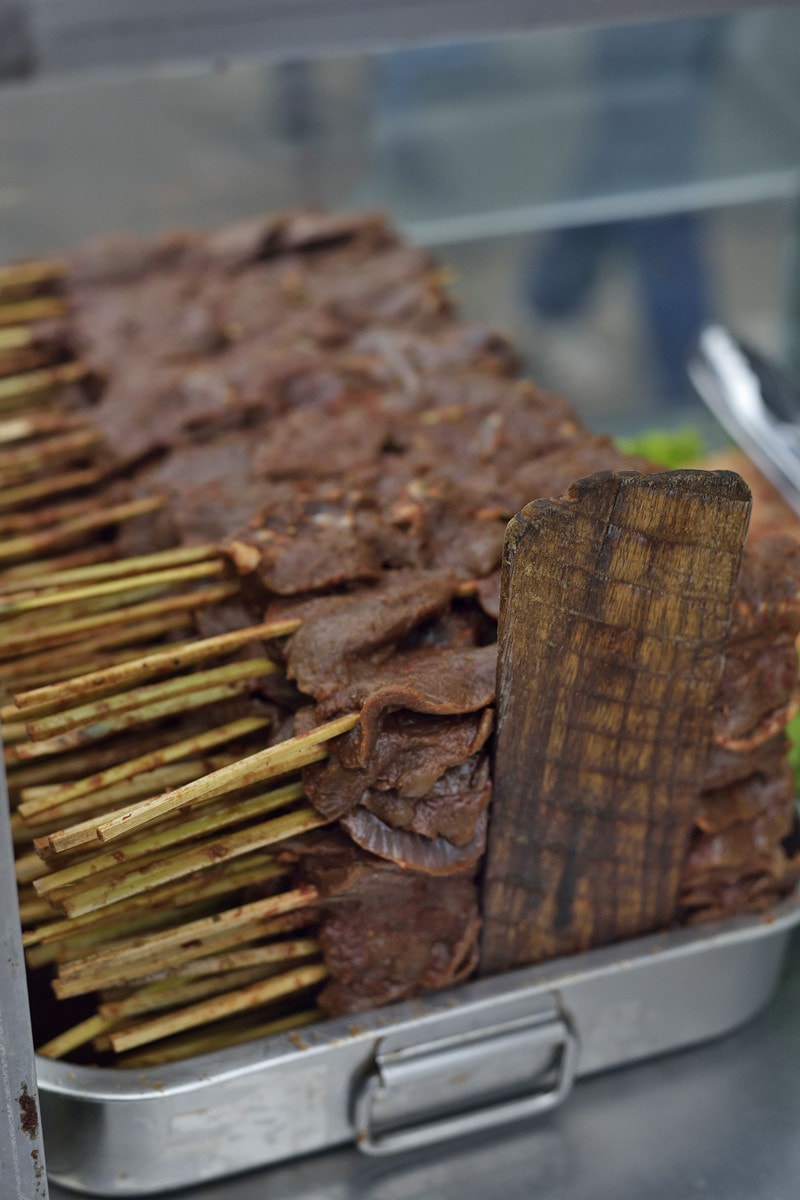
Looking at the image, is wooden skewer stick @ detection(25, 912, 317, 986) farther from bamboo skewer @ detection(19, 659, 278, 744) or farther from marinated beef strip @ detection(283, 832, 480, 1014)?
bamboo skewer @ detection(19, 659, 278, 744)

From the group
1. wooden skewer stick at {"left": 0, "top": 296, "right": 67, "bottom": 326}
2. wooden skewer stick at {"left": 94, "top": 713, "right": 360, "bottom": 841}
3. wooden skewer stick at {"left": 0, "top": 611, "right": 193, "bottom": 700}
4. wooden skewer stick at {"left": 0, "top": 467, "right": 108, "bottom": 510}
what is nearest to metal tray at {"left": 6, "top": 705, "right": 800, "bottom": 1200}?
wooden skewer stick at {"left": 94, "top": 713, "right": 360, "bottom": 841}

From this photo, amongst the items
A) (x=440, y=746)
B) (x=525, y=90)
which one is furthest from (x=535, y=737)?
(x=525, y=90)

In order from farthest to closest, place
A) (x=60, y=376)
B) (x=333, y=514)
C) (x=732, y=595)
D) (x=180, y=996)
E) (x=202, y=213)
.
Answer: (x=202, y=213) < (x=60, y=376) < (x=333, y=514) < (x=180, y=996) < (x=732, y=595)

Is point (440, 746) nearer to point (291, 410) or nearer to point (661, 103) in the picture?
point (291, 410)

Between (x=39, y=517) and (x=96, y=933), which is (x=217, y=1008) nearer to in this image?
(x=96, y=933)

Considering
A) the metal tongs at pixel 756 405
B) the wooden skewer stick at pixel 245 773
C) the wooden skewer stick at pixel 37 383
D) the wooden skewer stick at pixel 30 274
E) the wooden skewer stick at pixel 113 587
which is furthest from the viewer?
the wooden skewer stick at pixel 30 274

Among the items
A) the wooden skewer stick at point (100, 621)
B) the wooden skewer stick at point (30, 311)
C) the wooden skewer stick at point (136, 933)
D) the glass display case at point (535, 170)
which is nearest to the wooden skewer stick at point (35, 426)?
the wooden skewer stick at point (30, 311)

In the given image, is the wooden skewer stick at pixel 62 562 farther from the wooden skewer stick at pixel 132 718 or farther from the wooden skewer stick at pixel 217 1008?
the wooden skewer stick at pixel 217 1008
